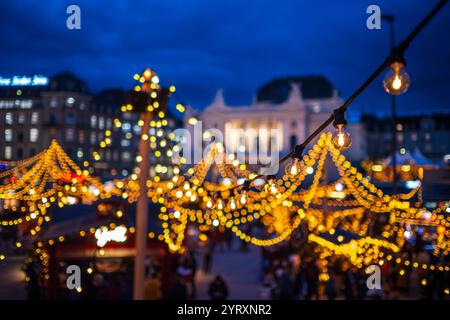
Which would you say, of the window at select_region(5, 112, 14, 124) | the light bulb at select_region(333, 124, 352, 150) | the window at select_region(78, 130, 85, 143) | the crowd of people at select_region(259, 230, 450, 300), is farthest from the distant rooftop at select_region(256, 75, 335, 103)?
the light bulb at select_region(333, 124, 352, 150)

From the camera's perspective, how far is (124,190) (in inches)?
357

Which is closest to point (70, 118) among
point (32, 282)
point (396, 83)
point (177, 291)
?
point (32, 282)

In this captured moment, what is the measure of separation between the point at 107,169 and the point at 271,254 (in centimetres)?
4170

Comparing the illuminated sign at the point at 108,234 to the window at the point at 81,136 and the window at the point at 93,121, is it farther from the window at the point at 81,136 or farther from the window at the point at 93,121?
the window at the point at 93,121

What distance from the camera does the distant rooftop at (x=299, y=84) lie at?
64.2m

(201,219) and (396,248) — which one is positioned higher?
(201,219)

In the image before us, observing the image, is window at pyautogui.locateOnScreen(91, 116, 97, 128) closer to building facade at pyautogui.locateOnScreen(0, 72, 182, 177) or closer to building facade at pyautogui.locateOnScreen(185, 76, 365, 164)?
building facade at pyautogui.locateOnScreen(0, 72, 182, 177)

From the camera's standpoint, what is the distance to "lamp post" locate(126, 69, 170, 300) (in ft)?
22.1

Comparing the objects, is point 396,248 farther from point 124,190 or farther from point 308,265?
point 124,190

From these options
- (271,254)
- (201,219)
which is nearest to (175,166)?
(201,219)

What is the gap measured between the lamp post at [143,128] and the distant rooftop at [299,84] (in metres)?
58.9

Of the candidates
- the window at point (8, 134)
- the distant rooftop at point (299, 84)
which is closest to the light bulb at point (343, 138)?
the window at point (8, 134)

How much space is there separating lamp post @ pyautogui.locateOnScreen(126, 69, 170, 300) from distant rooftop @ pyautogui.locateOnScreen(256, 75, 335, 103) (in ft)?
193
